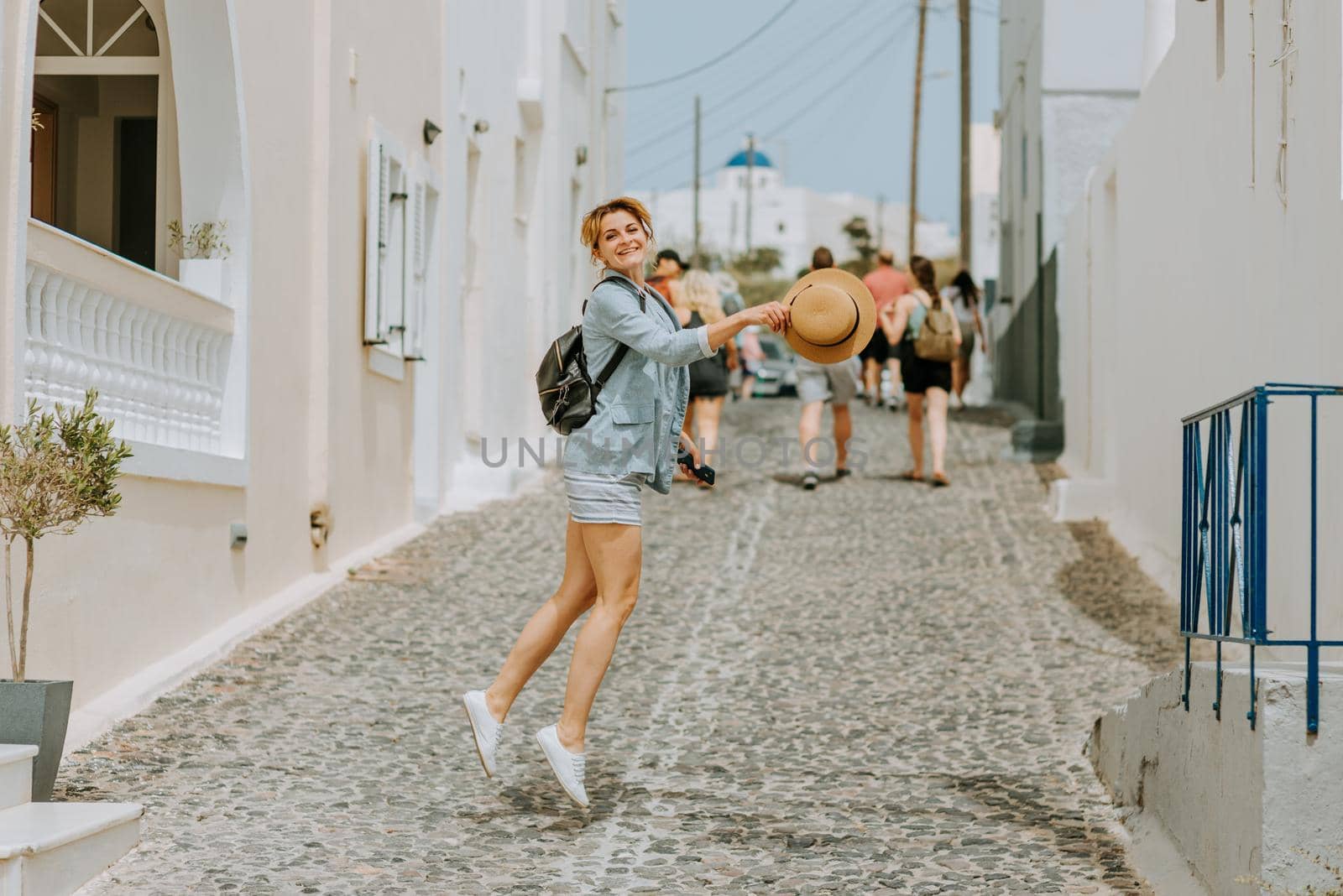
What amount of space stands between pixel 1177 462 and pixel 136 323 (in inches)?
225

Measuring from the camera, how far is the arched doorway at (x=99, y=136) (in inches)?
390

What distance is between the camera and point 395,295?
11.9 meters

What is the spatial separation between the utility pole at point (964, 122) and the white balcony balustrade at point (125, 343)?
2150 cm

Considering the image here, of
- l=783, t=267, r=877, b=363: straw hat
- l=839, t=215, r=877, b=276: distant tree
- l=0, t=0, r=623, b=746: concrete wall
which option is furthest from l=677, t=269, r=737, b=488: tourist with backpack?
l=839, t=215, r=877, b=276: distant tree

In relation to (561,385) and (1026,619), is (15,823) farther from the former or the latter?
(1026,619)

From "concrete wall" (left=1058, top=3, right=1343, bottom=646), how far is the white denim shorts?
2.54m

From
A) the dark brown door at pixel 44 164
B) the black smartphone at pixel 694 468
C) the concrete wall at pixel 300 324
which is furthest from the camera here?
the dark brown door at pixel 44 164

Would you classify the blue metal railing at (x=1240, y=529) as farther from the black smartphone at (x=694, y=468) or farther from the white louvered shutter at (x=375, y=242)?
the white louvered shutter at (x=375, y=242)

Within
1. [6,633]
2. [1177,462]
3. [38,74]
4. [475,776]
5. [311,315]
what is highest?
[38,74]

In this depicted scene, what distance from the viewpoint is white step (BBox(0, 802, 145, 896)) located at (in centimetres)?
435

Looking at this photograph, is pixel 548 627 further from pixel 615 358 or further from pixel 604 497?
pixel 615 358

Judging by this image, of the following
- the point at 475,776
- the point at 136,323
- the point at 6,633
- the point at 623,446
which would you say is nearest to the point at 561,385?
the point at 623,446

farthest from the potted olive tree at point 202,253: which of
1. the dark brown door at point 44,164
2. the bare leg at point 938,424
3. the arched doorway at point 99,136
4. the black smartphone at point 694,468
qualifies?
the bare leg at point 938,424

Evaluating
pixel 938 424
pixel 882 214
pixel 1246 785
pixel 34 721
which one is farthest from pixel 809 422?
pixel 882 214
